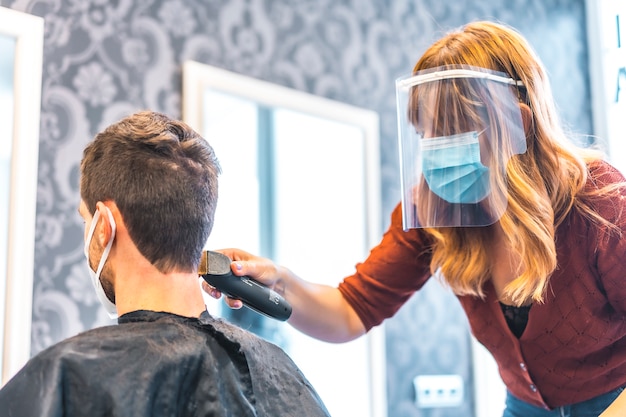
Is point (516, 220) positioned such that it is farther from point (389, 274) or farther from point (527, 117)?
point (389, 274)

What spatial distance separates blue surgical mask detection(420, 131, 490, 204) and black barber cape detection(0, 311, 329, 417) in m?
0.45

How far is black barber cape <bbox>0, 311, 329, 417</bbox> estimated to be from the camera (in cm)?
109

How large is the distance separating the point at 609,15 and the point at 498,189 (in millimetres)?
2499

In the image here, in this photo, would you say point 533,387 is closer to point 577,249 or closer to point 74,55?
point 577,249

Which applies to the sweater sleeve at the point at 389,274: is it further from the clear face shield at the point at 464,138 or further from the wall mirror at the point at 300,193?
the wall mirror at the point at 300,193

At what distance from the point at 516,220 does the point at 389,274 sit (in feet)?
1.34

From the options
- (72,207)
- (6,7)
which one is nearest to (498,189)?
(72,207)

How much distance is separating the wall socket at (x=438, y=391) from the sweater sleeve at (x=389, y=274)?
2.97 ft

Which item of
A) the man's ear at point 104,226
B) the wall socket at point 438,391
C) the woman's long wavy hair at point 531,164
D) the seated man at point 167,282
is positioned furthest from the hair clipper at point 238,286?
the wall socket at point 438,391

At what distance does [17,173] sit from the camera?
6.00 ft

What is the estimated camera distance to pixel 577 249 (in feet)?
5.19

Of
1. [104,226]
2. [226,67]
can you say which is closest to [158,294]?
[104,226]

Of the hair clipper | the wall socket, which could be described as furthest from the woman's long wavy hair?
the wall socket

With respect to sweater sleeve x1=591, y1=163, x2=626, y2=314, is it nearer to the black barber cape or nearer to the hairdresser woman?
the hairdresser woman
